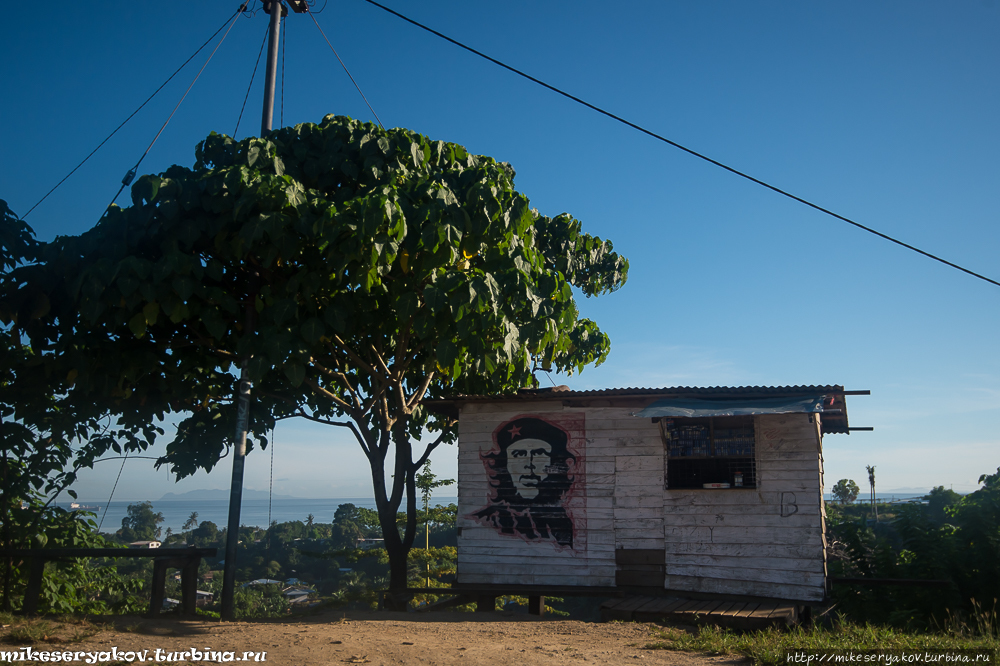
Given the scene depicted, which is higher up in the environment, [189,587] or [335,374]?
[335,374]

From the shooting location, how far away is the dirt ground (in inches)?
257

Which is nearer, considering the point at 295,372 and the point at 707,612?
the point at 707,612

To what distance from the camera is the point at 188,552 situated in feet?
30.9

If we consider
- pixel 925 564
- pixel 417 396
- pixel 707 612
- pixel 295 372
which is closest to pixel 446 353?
pixel 295 372

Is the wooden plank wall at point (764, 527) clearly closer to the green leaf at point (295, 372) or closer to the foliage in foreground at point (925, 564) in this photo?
the foliage in foreground at point (925, 564)

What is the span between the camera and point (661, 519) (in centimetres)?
1030

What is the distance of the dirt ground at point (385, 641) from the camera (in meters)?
6.53

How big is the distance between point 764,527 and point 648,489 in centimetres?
181

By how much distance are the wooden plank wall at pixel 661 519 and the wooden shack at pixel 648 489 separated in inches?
0.7

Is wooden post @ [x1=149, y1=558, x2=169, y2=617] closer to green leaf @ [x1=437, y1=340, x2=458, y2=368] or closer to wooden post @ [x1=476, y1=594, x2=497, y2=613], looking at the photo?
wooden post @ [x1=476, y1=594, x2=497, y2=613]

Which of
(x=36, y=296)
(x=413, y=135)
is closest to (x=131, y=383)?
(x=36, y=296)

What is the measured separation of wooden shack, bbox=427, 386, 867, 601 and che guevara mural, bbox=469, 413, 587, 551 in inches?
0.7

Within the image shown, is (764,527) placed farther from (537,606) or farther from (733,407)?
(537,606)

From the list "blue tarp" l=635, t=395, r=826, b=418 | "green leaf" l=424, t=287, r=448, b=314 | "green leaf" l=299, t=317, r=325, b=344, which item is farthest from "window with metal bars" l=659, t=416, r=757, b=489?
"green leaf" l=299, t=317, r=325, b=344
